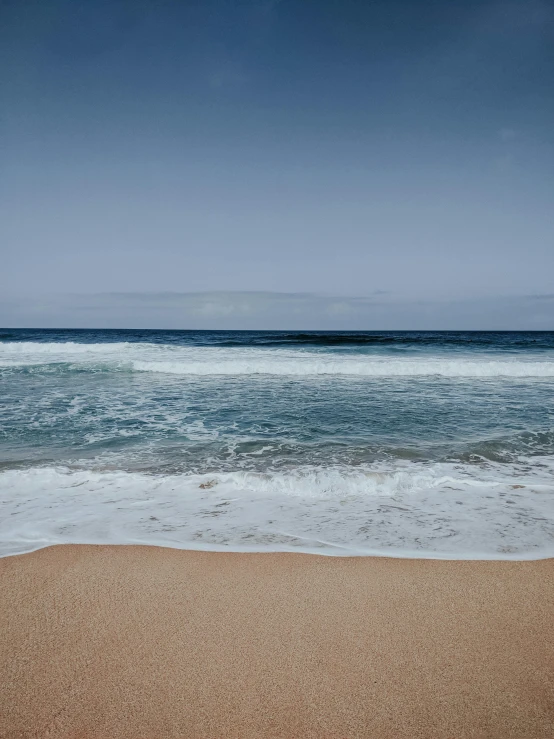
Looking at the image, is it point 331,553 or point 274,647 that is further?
point 331,553

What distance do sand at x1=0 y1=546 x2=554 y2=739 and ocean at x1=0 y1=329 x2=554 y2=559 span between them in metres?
0.44

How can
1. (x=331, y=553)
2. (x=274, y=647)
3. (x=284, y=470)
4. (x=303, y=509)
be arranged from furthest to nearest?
1. (x=284, y=470)
2. (x=303, y=509)
3. (x=331, y=553)
4. (x=274, y=647)

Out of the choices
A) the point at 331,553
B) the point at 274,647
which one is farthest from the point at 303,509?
the point at 274,647

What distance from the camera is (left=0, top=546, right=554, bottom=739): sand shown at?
1.88m

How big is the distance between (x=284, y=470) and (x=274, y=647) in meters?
3.32

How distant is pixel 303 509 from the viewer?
4324 millimetres

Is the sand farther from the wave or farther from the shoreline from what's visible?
the wave

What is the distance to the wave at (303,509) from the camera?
3512 millimetres

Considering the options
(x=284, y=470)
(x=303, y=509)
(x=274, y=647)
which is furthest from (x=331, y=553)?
(x=284, y=470)

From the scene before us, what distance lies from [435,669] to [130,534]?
8.59ft

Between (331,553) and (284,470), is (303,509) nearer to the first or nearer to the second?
(331,553)

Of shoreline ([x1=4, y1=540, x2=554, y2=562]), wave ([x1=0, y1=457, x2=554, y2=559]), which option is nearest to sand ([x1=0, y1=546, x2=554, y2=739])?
shoreline ([x1=4, y1=540, x2=554, y2=562])

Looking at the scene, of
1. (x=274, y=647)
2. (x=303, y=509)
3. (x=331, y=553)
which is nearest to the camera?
(x=274, y=647)

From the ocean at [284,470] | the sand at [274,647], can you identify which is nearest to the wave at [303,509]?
the ocean at [284,470]
